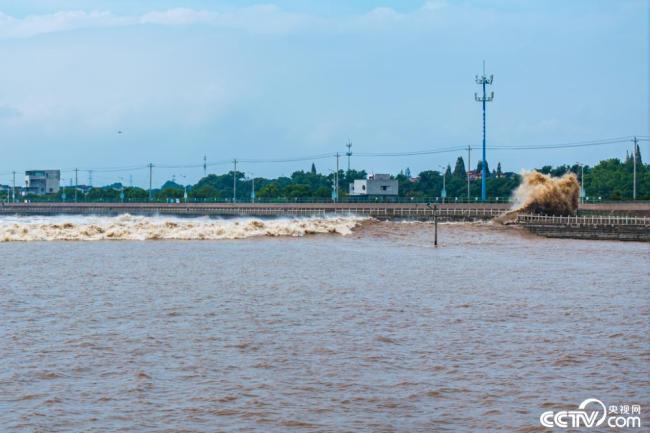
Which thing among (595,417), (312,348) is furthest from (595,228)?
(595,417)

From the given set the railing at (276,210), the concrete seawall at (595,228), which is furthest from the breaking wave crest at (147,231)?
the railing at (276,210)

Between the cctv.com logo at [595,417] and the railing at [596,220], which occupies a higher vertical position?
the railing at [596,220]

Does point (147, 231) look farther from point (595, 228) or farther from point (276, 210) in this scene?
point (276, 210)

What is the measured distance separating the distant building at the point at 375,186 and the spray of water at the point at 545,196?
2986 inches

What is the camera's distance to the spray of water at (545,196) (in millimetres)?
95625

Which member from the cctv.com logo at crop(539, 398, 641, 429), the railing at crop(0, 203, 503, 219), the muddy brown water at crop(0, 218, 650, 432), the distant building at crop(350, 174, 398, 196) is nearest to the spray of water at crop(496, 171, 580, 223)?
the railing at crop(0, 203, 503, 219)

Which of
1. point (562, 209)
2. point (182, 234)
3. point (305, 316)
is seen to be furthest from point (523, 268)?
point (562, 209)

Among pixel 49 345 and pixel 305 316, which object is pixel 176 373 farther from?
pixel 305 316

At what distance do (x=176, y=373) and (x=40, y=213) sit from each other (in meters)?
145

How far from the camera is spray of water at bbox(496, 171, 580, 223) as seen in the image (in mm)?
95625

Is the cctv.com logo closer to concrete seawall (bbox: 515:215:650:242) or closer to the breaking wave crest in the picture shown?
the breaking wave crest

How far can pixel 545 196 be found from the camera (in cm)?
9594

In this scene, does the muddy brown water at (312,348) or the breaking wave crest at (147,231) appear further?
the breaking wave crest at (147,231)

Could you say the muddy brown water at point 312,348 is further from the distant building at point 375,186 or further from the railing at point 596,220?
the distant building at point 375,186
